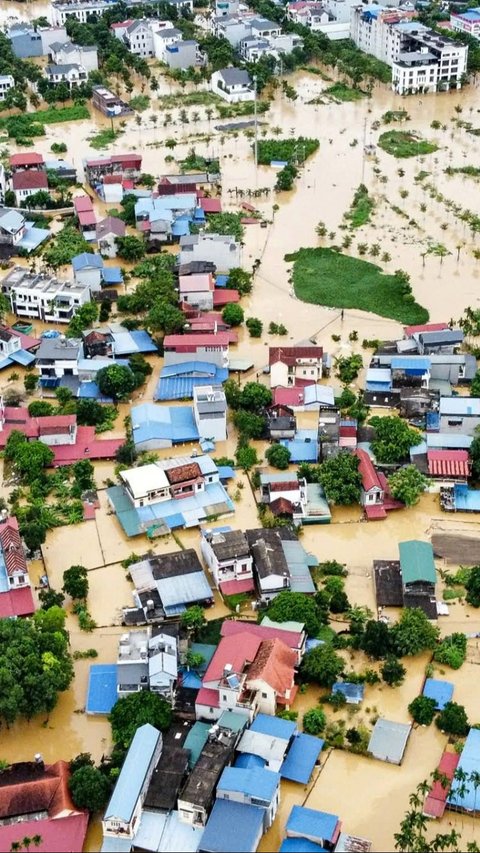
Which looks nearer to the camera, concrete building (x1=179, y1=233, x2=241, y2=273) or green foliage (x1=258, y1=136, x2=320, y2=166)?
concrete building (x1=179, y1=233, x2=241, y2=273)

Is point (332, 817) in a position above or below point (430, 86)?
below

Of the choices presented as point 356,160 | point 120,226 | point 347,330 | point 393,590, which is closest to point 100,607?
point 393,590

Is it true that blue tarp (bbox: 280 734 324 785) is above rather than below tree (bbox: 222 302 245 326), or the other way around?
below

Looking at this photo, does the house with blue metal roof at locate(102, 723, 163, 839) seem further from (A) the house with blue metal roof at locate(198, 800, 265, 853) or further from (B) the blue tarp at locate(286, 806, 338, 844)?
(B) the blue tarp at locate(286, 806, 338, 844)

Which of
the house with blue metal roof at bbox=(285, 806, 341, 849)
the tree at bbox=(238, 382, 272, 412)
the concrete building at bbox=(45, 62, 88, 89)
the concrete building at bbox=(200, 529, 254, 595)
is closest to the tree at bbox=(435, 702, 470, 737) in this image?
the house with blue metal roof at bbox=(285, 806, 341, 849)

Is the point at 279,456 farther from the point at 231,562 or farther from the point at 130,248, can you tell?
the point at 130,248

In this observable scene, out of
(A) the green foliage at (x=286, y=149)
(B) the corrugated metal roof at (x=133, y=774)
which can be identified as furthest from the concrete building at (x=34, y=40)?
(B) the corrugated metal roof at (x=133, y=774)

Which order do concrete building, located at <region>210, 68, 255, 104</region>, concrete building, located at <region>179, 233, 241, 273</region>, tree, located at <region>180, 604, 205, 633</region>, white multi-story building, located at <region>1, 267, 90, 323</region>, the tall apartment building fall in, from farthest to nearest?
the tall apartment building
concrete building, located at <region>210, 68, 255, 104</region>
concrete building, located at <region>179, 233, 241, 273</region>
white multi-story building, located at <region>1, 267, 90, 323</region>
tree, located at <region>180, 604, 205, 633</region>

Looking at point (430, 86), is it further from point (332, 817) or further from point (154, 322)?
point (332, 817)
